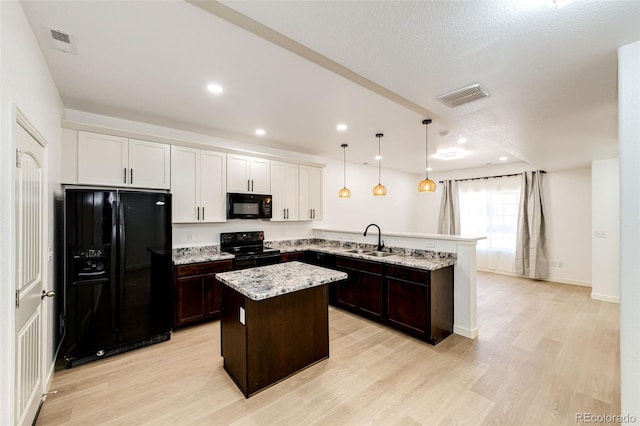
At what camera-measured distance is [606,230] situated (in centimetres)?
484

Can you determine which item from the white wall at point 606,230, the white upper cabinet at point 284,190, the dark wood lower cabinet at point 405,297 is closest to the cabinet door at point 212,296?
the white upper cabinet at point 284,190

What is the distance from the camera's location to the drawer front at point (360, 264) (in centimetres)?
364

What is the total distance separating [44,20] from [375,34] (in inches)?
88.7

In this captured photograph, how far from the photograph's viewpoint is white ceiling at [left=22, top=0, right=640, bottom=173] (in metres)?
1.59

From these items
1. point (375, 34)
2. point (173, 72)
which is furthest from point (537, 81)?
point (173, 72)

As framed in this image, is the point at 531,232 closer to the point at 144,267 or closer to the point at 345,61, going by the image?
the point at 345,61

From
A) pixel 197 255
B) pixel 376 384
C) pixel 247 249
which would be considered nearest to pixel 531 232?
pixel 376 384

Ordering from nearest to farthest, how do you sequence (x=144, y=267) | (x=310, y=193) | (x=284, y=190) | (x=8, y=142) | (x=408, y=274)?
1. (x=8, y=142)
2. (x=144, y=267)
3. (x=408, y=274)
4. (x=284, y=190)
5. (x=310, y=193)

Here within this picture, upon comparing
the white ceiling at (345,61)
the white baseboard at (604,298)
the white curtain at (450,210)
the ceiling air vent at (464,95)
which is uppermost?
the white ceiling at (345,61)

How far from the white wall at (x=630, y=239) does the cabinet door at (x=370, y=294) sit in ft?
7.39

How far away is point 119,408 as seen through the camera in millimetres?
2109

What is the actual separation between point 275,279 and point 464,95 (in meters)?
2.53

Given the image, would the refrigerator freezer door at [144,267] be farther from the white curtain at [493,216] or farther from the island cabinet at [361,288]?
the white curtain at [493,216]

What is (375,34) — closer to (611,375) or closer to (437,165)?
(611,375)
